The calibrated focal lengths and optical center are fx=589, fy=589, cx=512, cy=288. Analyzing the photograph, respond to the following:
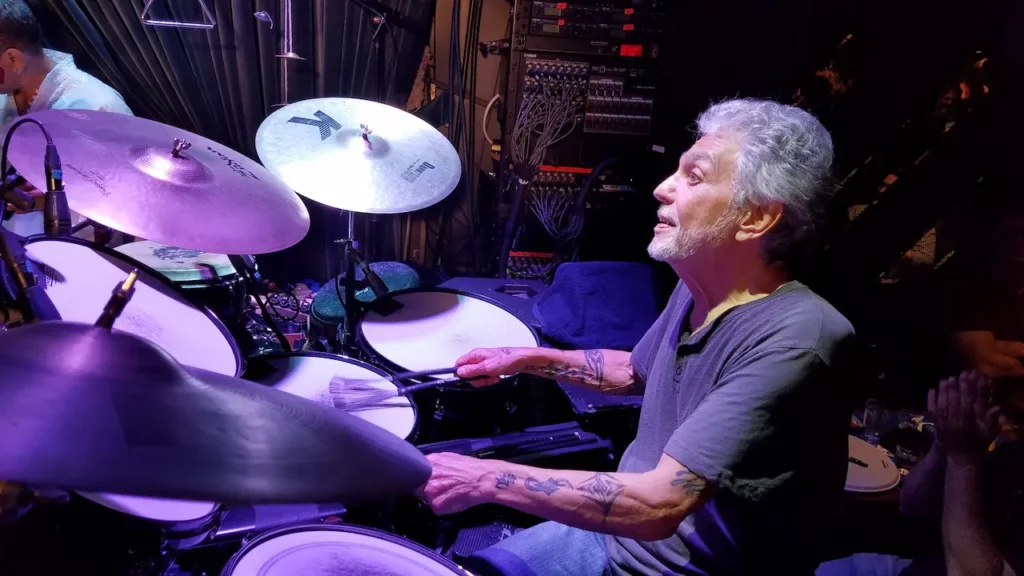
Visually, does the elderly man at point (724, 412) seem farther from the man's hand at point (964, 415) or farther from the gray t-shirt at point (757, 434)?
the man's hand at point (964, 415)

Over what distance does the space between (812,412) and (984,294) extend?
2.54 metres

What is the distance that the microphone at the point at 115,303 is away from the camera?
624 mm

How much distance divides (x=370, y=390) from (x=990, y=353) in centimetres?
288

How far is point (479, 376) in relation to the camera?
4.96 ft

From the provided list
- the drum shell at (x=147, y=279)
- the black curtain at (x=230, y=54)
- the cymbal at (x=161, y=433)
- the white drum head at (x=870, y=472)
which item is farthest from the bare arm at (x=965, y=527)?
the black curtain at (x=230, y=54)

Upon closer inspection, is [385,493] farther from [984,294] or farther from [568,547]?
[984,294]

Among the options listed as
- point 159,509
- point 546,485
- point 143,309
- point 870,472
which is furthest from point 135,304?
point 870,472

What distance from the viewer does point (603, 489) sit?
41.8 inches

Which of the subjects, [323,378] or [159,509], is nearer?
[159,509]

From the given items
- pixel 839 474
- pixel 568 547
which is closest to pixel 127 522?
pixel 568 547

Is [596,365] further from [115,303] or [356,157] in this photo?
[115,303]

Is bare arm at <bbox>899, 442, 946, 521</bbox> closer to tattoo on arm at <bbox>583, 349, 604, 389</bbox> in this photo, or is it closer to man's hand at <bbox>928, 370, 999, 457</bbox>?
man's hand at <bbox>928, 370, 999, 457</bbox>

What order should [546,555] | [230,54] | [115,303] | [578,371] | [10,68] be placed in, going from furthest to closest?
[230,54] < [10,68] < [578,371] < [546,555] < [115,303]

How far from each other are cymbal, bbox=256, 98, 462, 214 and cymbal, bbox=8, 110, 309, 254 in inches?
10.0
